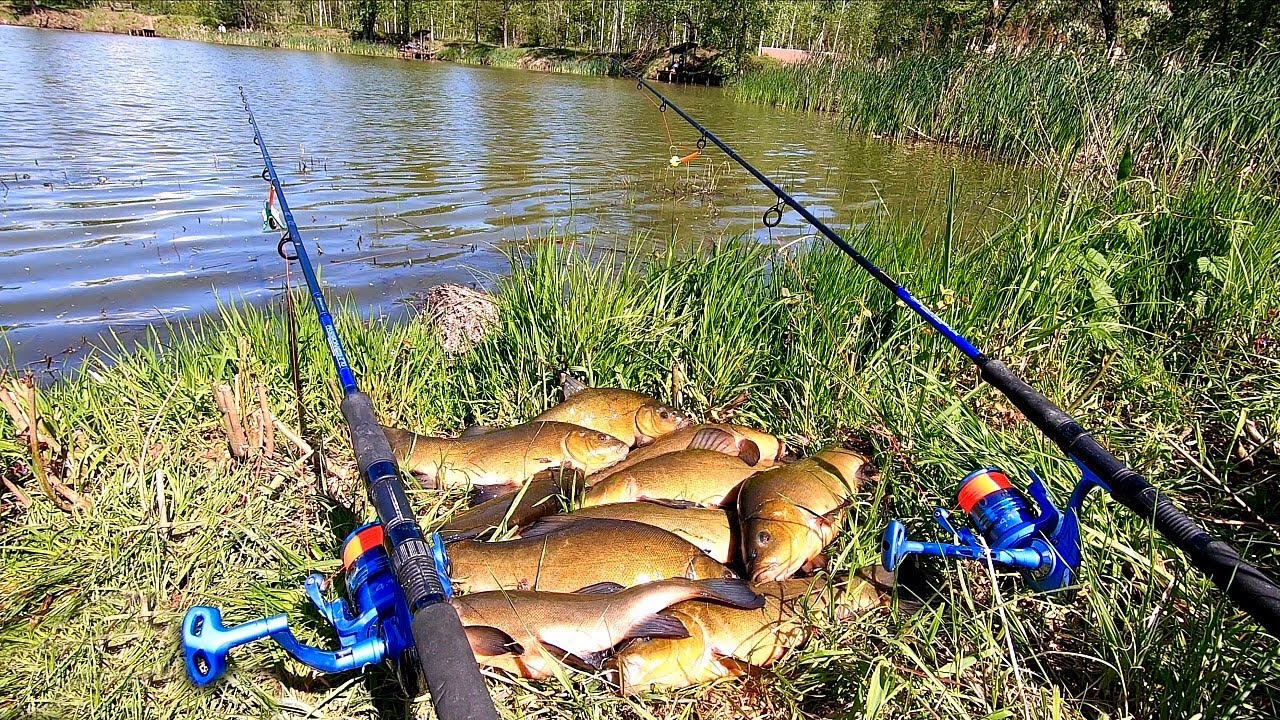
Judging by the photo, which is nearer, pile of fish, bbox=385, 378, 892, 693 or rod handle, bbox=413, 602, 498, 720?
rod handle, bbox=413, 602, 498, 720

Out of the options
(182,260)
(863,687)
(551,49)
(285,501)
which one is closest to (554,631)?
(863,687)

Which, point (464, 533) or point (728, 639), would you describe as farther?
point (464, 533)

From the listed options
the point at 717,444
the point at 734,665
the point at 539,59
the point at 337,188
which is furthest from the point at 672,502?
the point at 539,59

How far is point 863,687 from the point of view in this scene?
1.76 m

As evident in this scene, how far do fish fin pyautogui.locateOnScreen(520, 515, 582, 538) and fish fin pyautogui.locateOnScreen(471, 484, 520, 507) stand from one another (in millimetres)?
337

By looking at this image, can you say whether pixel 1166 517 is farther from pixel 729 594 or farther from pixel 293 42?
pixel 293 42

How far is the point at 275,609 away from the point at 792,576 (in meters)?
1.64

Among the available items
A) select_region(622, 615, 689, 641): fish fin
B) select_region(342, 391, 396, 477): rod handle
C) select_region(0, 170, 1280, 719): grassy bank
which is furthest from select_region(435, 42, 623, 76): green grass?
select_region(622, 615, 689, 641): fish fin

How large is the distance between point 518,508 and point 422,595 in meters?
1.28

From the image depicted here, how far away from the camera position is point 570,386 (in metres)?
3.43

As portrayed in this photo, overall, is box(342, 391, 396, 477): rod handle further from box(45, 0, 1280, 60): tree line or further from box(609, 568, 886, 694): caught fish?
box(45, 0, 1280, 60): tree line

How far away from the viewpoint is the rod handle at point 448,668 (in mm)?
1066

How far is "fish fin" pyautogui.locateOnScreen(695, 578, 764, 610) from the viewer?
208 cm

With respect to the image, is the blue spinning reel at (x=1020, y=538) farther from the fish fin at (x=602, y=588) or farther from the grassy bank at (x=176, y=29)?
the grassy bank at (x=176, y=29)
